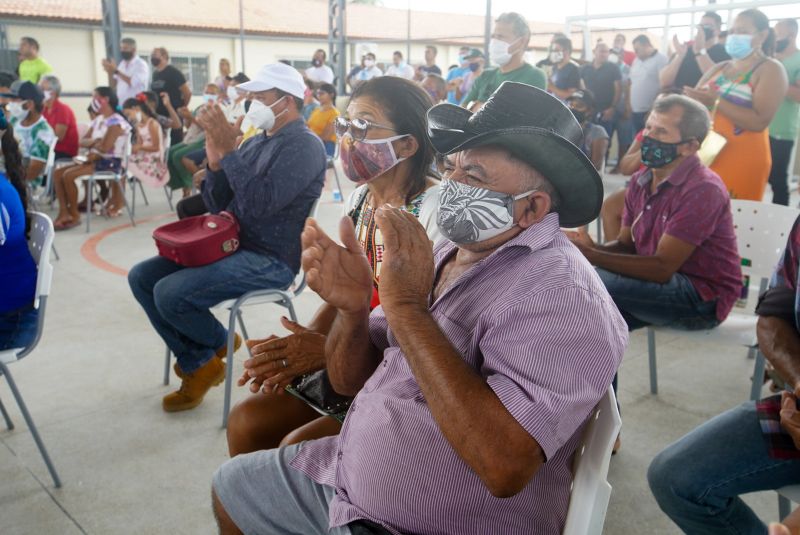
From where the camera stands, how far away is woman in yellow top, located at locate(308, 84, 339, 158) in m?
8.45

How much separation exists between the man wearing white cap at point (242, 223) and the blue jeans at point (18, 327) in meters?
0.51

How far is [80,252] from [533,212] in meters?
5.24

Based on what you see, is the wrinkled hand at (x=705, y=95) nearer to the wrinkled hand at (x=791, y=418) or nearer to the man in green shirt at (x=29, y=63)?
the wrinkled hand at (x=791, y=418)

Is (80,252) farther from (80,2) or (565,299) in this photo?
(80,2)

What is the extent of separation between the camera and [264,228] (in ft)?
9.90

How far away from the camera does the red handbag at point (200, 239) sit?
287 cm

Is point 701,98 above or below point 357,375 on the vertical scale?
above

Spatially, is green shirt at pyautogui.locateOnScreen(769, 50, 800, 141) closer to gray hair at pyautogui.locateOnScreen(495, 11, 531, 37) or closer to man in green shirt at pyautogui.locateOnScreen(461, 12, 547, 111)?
man in green shirt at pyautogui.locateOnScreen(461, 12, 547, 111)

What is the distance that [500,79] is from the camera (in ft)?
15.3

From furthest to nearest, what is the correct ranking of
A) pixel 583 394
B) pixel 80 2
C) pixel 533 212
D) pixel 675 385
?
1. pixel 80 2
2. pixel 675 385
3. pixel 533 212
4. pixel 583 394

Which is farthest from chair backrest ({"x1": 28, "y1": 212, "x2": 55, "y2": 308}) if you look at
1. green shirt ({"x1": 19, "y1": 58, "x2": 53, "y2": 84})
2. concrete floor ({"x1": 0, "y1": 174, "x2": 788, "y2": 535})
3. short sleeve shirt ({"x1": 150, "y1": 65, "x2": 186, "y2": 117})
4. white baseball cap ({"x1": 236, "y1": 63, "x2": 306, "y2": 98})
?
green shirt ({"x1": 19, "y1": 58, "x2": 53, "y2": 84})

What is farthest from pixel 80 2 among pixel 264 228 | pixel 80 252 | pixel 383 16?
pixel 264 228

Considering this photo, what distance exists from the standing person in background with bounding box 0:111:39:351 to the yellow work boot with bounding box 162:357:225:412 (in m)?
0.72

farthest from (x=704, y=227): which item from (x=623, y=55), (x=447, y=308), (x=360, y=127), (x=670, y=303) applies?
(x=623, y=55)
